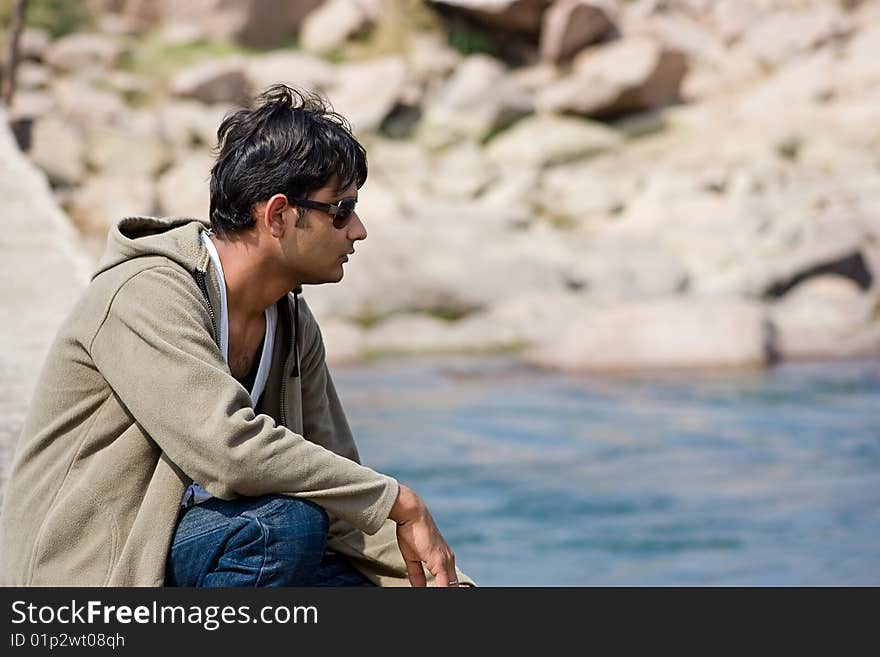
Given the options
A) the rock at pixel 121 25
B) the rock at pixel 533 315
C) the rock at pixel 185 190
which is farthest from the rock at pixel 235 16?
the rock at pixel 533 315

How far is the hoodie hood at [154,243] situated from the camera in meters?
1.95

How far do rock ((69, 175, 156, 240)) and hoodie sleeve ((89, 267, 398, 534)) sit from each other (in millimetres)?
9676

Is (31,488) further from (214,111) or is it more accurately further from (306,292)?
(214,111)

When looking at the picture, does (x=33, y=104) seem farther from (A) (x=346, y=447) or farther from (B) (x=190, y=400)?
(B) (x=190, y=400)

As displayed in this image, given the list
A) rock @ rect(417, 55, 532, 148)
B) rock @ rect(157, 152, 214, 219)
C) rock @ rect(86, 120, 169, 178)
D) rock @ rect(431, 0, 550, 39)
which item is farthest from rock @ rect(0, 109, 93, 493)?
rock @ rect(431, 0, 550, 39)

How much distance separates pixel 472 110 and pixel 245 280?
44.7 ft

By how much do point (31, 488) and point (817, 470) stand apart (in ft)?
17.2

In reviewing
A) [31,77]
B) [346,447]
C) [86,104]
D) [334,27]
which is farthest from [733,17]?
[346,447]

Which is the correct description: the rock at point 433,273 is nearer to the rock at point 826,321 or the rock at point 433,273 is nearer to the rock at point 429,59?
the rock at point 826,321

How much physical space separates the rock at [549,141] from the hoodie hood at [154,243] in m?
12.5

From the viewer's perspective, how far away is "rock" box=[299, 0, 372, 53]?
56.0 feet

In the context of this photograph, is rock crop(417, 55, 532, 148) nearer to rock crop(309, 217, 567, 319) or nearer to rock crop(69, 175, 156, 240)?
rock crop(69, 175, 156, 240)

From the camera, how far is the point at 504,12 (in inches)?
669
